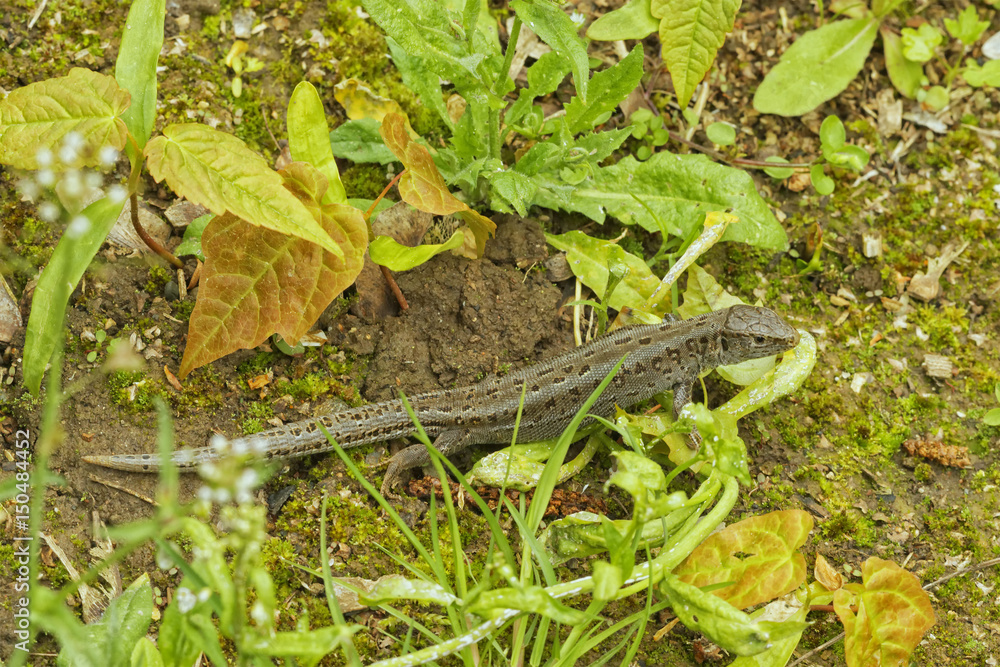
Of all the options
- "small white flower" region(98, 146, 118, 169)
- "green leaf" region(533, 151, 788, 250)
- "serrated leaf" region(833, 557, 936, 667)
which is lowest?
"serrated leaf" region(833, 557, 936, 667)

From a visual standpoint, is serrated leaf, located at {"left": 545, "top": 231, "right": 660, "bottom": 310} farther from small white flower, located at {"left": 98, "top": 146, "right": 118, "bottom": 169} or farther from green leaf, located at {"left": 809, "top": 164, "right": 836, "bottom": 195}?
small white flower, located at {"left": 98, "top": 146, "right": 118, "bottom": 169}

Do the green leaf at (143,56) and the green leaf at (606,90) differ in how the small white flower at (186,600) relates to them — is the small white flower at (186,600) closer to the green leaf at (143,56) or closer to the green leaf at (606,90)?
the green leaf at (143,56)

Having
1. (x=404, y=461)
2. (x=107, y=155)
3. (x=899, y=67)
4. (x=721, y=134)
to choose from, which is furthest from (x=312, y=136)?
(x=899, y=67)

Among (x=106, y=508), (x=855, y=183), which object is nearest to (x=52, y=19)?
(x=106, y=508)

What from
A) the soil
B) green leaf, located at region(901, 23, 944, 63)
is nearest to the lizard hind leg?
the soil

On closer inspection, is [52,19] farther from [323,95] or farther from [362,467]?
[362,467]

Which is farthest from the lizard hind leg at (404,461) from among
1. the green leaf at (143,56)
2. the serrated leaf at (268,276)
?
the green leaf at (143,56)

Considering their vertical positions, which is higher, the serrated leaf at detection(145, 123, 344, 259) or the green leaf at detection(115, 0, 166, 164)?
the green leaf at detection(115, 0, 166, 164)

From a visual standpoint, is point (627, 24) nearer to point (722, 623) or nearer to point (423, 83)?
point (423, 83)
